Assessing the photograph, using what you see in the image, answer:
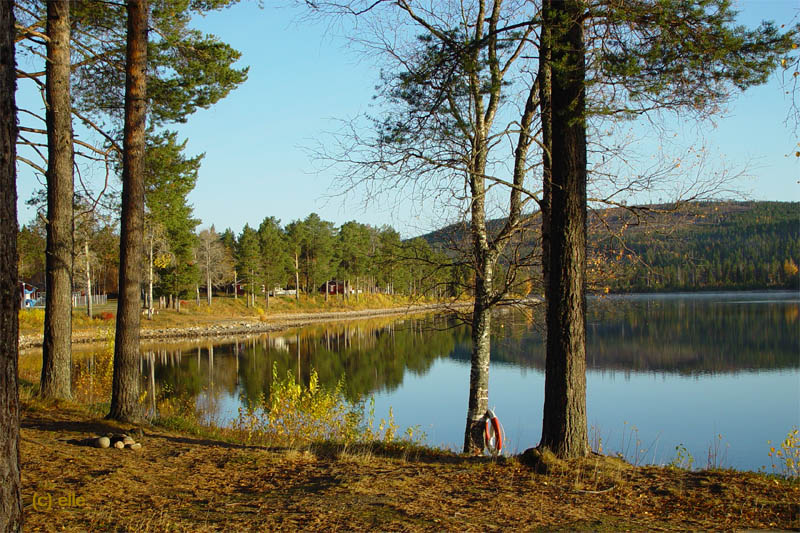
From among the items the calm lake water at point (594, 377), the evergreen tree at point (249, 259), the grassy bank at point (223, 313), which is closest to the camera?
the calm lake water at point (594, 377)

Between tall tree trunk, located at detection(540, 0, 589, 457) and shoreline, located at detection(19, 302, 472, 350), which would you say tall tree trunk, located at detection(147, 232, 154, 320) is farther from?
tall tree trunk, located at detection(540, 0, 589, 457)

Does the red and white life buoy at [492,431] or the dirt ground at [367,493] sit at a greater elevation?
the dirt ground at [367,493]

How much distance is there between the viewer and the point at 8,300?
292cm

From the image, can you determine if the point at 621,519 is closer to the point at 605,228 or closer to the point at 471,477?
the point at 471,477

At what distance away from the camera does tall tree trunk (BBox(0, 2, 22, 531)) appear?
2.85m

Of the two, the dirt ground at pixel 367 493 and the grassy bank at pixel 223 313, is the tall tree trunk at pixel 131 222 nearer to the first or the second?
the dirt ground at pixel 367 493

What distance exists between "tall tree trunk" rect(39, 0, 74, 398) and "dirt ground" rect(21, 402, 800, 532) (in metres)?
3.08

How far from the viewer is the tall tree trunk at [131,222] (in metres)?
7.56

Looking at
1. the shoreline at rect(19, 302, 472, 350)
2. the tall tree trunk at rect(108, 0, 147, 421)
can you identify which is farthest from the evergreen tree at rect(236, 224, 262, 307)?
the tall tree trunk at rect(108, 0, 147, 421)

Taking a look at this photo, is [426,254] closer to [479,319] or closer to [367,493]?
[479,319]

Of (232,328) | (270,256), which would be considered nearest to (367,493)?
(232,328)

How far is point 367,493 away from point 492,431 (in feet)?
13.0

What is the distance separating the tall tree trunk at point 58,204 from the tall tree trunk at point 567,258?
7.16 m

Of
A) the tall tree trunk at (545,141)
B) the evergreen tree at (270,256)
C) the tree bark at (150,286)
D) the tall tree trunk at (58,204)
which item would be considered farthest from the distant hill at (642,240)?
the evergreen tree at (270,256)
